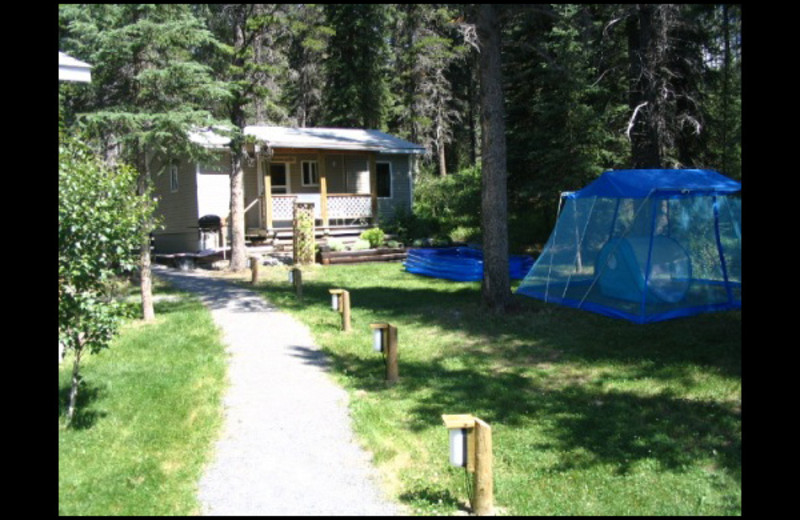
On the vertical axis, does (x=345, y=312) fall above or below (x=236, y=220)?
below

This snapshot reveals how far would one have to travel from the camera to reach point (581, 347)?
345 inches

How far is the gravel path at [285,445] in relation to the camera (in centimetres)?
451

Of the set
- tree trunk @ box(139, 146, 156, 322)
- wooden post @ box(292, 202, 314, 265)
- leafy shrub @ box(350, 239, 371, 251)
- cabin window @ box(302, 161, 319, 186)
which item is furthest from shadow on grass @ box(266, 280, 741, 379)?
cabin window @ box(302, 161, 319, 186)

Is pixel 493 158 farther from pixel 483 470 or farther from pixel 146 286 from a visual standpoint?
pixel 483 470

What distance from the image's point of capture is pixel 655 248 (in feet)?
33.7

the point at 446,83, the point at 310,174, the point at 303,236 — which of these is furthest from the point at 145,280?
the point at 446,83

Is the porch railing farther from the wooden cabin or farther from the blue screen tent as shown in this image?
the blue screen tent

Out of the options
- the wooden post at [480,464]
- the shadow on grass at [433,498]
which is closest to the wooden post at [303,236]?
the shadow on grass at [433,498]

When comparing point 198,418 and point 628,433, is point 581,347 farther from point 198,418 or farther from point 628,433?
point 198,418

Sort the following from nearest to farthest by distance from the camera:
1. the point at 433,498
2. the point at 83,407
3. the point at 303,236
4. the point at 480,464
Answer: the point at 480,464 → the point at 433,498 → the point at 83,407 → the point at 303,236

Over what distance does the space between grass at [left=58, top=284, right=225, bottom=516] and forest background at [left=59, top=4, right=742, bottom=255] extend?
11.9 ft

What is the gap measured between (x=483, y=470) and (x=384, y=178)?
65.6 ft
